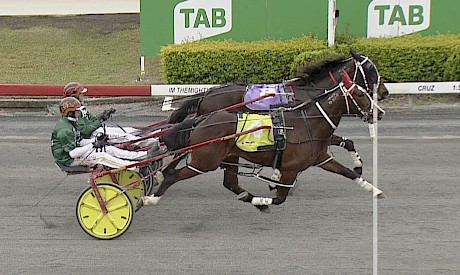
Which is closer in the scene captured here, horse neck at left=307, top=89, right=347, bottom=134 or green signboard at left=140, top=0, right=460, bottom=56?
horse neck at left=307, top=89, right=347, bottom=134

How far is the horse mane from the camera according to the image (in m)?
7.82

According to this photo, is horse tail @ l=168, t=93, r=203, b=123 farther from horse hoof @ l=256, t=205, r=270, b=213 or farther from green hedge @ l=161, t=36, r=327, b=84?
green hedge @ l=161, t=36, r=327, b=84

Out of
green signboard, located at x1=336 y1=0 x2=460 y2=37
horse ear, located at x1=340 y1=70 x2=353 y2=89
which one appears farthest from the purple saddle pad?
green signboard, located at x1=336 y1=0 x2=460 y2=37

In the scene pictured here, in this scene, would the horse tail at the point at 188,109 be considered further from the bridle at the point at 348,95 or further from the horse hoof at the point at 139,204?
the bridle at the point at 348,95

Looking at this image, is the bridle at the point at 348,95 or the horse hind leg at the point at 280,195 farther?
the bridle at the point at 348,95

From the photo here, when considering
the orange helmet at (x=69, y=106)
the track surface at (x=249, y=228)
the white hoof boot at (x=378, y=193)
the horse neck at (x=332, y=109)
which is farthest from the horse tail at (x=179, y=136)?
the white hoof boot at (x=378, y=193)

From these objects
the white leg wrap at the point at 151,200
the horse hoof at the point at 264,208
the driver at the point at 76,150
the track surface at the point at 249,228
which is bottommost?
the track surface at the point at 249,228

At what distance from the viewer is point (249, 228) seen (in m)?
7.55

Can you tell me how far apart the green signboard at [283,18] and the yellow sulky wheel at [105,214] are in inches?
384

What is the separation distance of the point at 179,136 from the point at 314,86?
155 cm

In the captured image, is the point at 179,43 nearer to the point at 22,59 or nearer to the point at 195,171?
the point at 22,59

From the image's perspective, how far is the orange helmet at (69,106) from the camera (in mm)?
7643

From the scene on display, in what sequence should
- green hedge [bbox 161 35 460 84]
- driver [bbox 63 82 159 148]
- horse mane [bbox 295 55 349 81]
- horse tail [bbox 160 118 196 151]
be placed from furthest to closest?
1. green hedge [bbox 161 35 460 84]
2. driver [bbox 63 82 159 148]
3. horse mane [bbox 295 55 349 81]
4. horse tail [bbox 160 118 196 151]

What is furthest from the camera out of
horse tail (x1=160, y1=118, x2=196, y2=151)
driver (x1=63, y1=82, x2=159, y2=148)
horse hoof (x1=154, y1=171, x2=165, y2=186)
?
horse hoof (x1=154, y1=171, x2=165, y2=186)
